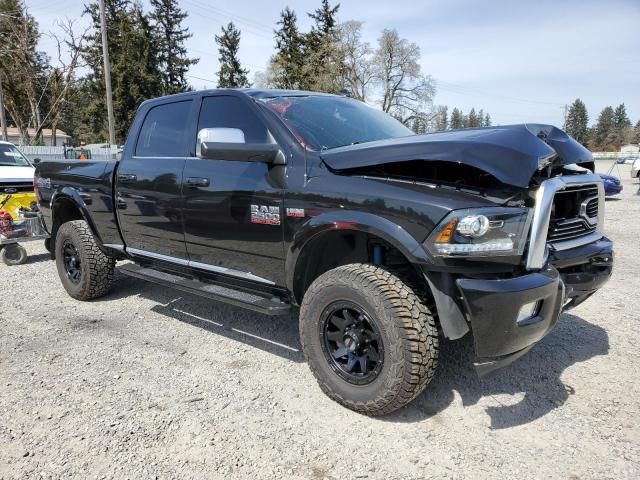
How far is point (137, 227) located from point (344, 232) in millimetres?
2270

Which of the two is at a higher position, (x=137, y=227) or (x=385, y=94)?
(x=385, y=94)

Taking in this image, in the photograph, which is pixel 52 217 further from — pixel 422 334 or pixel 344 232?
pixel 422 334

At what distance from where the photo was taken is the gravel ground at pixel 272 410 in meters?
2.41

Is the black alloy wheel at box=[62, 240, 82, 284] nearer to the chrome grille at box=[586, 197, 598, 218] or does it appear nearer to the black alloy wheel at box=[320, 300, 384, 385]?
the black alloy wheel at box=[320, 300, 384, 385]

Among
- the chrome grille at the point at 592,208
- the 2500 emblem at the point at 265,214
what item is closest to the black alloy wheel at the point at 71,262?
the 2500 emblem at the point at 265,214

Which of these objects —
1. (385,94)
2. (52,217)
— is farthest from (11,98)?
(52,217)

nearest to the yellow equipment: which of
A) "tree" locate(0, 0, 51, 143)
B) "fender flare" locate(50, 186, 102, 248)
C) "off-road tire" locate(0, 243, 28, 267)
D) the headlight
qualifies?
"off-road tire" locate(0, 243, 28, 267)

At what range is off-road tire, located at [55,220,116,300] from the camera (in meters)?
4.88

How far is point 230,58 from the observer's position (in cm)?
5353

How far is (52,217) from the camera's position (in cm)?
532

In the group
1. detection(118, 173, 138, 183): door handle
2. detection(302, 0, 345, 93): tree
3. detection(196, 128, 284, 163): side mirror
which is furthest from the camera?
detection(302, 0, 345, 93): tree

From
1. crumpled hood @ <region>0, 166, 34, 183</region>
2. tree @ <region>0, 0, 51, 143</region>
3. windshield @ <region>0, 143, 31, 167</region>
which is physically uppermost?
tree @ <region>0, 0, 51, 143</region>

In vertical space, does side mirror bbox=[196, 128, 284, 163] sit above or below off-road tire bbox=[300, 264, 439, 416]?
above

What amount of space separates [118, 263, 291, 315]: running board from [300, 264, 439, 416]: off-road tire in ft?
1.52
